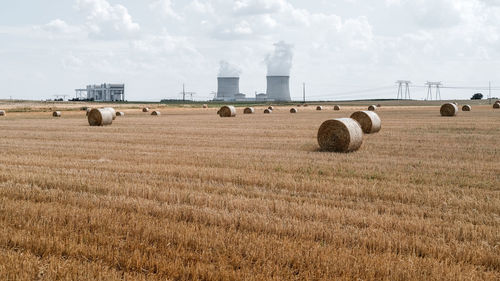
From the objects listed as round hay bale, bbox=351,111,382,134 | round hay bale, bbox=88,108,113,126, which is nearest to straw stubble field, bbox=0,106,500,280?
round hay bale, bbox=351,111,382,134

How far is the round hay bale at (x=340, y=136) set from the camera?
17.0m

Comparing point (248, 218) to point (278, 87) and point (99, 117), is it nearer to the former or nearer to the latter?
point (99, 117)

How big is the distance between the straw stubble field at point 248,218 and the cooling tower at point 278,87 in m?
134

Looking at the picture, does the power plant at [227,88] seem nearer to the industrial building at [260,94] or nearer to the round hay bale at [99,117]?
the industrial building at [260,94]

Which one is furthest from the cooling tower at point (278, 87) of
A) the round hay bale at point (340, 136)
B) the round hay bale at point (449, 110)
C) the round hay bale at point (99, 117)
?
the round hay bale at point (340, 136)

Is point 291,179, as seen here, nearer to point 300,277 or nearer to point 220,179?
point 220,179

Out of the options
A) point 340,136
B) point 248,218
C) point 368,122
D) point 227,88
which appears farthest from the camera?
point 227,88

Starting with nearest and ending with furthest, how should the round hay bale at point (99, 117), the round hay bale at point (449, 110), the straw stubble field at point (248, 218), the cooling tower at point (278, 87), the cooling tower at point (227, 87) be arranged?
the straw stubble field at point (248, 218) → the round hay bale at point (99, 117) → the round hay bale at point (449, 110) → the cooling tower at point (278, 87) → the cooling tower at point (227, 87)

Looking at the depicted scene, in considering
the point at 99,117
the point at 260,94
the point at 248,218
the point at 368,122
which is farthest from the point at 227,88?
the point at 248,218

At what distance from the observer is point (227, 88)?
164250mm

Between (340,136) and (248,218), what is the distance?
10.3m

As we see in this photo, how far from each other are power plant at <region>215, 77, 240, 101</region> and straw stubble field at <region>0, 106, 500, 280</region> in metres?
150

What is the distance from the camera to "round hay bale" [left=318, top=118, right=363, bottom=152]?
55.8ft

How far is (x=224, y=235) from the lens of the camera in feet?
21.9
